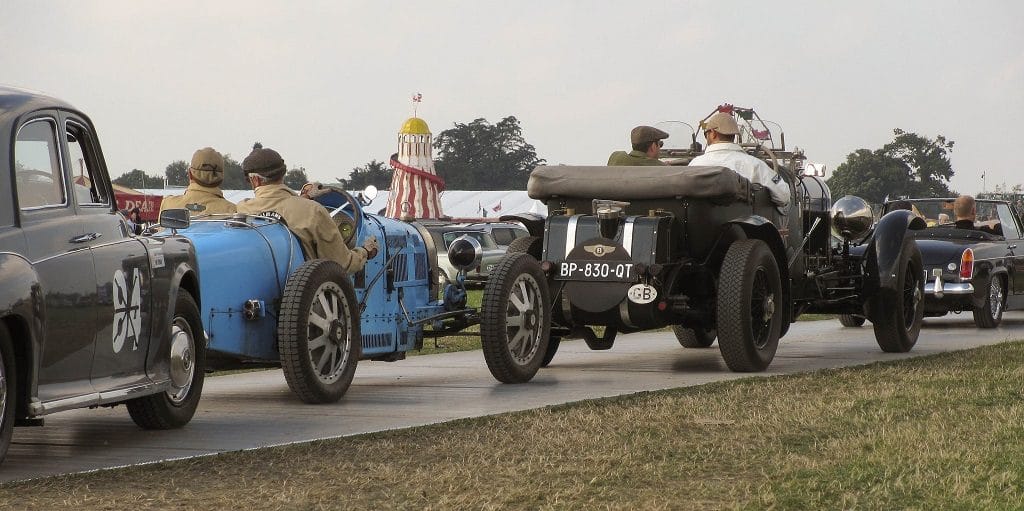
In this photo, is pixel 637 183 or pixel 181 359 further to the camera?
pixel 637 183

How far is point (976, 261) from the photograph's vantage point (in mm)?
17547

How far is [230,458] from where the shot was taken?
7.18 metres

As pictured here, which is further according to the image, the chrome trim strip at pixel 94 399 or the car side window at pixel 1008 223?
the car side window at pixel 1008 223

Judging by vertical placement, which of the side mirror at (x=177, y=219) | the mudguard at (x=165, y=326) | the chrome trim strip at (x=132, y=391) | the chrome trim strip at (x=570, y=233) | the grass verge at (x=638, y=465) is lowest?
the grass verge at (x=638, y=465)

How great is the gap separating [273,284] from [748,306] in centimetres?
356

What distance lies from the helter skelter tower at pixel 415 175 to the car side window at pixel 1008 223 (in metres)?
49.0

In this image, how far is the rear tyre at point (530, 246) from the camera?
12109mm

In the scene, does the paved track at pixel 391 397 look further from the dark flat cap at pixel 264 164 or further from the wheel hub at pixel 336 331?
the dark flat cap at pixel 264 164

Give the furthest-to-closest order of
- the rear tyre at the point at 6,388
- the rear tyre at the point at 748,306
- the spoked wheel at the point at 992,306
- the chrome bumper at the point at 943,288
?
the spoked wheel at the point at 992,306 < the chrome bumper at the point at 943,288 < the rear tyre at the point at 748,306 < the rear tyre at the point at 6,388

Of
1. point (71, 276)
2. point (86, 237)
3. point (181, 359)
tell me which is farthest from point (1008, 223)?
point (71, 276)

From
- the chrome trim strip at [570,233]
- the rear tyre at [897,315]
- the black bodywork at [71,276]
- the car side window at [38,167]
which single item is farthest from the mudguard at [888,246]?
the car side window at [38,167]

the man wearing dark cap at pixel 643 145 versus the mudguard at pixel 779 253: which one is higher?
the man wearing dark cap at pixel 643 145

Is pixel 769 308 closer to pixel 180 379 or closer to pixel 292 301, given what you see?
pixel 292 301

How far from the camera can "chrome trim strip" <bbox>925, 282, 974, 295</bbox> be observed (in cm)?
1729
